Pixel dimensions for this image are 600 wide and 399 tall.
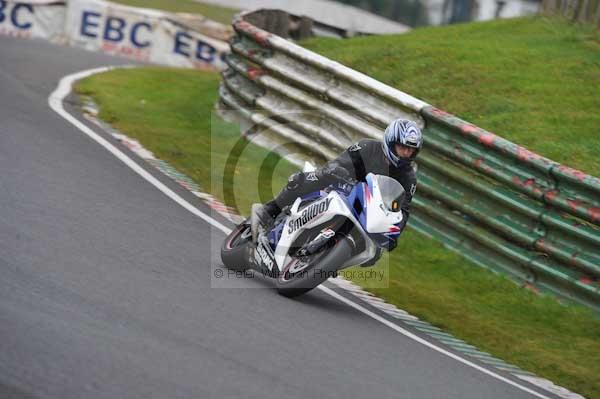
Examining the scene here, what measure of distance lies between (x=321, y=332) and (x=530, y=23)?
1219cm

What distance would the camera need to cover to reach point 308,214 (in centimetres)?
859

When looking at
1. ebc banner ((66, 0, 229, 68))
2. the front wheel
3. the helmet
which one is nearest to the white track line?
the front wheel

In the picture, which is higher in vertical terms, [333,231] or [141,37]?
[333,231]

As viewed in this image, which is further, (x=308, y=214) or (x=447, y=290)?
(x=447, y=290)

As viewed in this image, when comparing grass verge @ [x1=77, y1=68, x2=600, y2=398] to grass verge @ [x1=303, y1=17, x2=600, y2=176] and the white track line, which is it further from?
grass verge @ [x1=303, y1=17, x2=600, y2=176]

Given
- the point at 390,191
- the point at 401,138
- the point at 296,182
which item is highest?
the point at 401,138

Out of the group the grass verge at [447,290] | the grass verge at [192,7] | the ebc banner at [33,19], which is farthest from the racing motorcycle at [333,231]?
the grass verge at [192,7]

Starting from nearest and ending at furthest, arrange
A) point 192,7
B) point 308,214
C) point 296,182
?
point 308,214, point 296,182, point 192,7

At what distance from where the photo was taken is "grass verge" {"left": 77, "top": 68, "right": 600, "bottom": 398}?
8.89 m

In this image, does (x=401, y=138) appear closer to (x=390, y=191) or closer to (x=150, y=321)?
(x=390, y=191)

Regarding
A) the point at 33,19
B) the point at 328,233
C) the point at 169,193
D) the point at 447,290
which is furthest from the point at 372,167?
the point at 33,19

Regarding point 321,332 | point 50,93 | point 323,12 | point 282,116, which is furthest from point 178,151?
point 323,12

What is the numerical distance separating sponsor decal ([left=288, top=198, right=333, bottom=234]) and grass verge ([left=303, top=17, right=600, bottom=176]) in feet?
14.7

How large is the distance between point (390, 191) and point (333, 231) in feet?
1.81
